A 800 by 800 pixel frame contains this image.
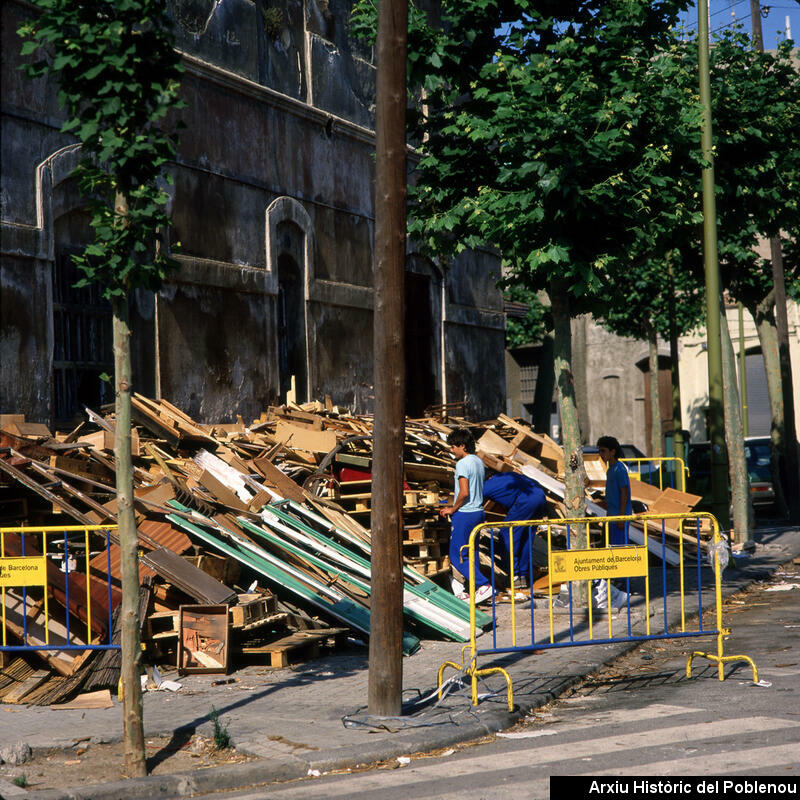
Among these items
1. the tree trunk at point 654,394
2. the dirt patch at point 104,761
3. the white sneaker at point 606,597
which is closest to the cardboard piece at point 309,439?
the white sneaker at point 606,597

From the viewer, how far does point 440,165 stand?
12203 millimetres

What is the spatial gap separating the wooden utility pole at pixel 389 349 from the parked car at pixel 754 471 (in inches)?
768

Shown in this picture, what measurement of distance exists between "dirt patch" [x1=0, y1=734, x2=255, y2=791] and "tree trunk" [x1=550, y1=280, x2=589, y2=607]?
5.83m

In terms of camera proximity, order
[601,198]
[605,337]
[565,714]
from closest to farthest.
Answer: [565,714] → [601,198] → [605,337]

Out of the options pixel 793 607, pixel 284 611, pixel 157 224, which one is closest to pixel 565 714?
pixel 284 611

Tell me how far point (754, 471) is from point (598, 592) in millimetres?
15526

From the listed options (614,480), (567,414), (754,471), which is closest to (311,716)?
(567,414)

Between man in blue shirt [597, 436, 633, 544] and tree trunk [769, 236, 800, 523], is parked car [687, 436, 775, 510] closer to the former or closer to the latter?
tree trunk [769, 236, 800, 523]

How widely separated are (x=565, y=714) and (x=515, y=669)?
1.46m

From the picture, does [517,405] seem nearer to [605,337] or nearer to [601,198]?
[605,337]

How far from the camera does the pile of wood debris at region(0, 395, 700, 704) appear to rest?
8883 mm

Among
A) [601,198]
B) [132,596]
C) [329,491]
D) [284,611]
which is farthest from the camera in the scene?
[329,491]

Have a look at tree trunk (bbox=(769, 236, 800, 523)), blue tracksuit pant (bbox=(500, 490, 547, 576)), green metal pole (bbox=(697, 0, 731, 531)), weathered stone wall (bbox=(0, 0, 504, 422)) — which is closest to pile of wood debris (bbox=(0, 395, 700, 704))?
blue tracksuit pant (bbox=(500, 490, 547, 576))

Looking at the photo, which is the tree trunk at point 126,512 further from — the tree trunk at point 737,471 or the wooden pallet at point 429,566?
the tree trunk at point 737,471
